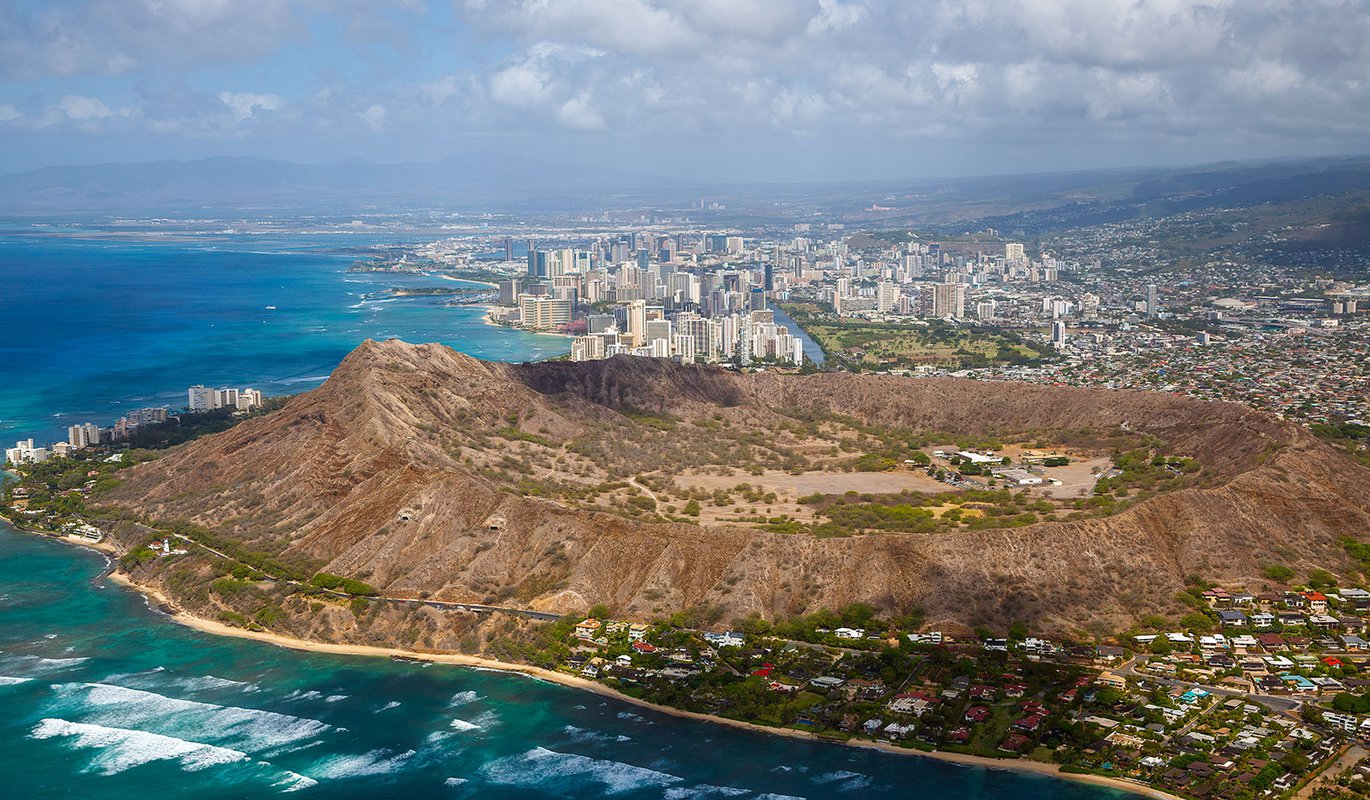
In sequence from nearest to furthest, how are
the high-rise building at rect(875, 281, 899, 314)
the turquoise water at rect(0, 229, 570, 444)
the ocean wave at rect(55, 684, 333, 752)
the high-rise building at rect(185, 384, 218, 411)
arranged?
the ocean wave at rect(55, 684, 333, 752), the high-rise building at rect(185, 384, 218, 411), the turquoise water at rect(0, 229, 570, 444), the high-rise building at rect(875, 281, 899, 314)

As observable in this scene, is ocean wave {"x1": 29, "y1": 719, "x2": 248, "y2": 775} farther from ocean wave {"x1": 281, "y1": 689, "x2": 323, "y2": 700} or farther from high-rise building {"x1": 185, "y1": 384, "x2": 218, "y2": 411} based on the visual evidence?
high-rise building {"x1": 185, "y1": 384, "x2": 218, "y2": 411}

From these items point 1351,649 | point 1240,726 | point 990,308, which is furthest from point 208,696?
point 990,308

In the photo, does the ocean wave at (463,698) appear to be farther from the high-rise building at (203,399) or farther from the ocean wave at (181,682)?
the high-rise building at (203,399)

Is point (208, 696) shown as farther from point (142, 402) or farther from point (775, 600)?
point (142, 402)

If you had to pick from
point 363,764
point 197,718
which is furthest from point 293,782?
point 197,718

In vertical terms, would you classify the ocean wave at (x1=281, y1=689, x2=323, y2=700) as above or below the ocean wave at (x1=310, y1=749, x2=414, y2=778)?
above

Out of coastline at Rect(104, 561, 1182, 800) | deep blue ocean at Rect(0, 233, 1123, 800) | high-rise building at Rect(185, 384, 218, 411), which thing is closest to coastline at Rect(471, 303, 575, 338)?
high-rise building at Rect(185, 384, 218, 411)

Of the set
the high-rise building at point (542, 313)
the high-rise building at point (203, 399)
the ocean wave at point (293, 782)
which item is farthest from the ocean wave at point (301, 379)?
the ocean wave at point (293, 782)
